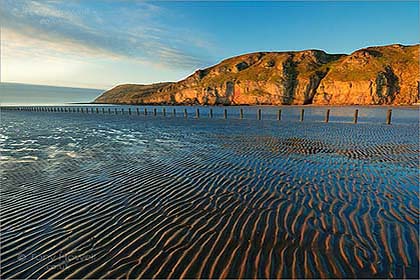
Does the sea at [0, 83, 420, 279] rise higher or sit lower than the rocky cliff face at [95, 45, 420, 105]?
lower

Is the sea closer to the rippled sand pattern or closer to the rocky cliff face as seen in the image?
the rippled sand pattern

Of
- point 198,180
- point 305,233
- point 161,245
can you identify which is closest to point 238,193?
point 198,180

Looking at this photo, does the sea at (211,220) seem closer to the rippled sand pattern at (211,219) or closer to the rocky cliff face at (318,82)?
the rippled sand pattern at (211,219)

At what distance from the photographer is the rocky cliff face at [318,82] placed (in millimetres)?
103000

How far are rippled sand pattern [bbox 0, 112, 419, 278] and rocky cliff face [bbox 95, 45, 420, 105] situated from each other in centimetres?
11476

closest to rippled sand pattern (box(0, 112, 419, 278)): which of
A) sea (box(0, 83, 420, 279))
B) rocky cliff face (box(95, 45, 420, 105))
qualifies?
sea (box(0, 83, 420, 279))

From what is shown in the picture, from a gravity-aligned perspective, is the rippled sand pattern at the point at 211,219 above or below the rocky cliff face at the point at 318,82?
below

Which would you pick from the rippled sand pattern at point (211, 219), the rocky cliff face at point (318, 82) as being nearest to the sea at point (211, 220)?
the rippled sand pattern at point (211, 219)

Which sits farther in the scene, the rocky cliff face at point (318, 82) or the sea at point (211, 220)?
the rocky cliff face at point (318, 82)

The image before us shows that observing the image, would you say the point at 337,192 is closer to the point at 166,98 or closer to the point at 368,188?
the point at 368,188

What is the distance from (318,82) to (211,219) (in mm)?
134746

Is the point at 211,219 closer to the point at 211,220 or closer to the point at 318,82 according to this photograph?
the point at 211,220

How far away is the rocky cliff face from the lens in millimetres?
103000

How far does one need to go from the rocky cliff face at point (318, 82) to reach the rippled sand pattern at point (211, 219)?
115m
